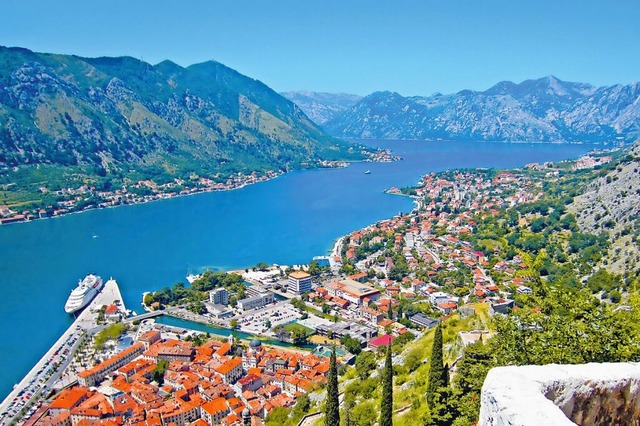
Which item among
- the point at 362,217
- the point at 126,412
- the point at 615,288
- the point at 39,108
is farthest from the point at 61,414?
the point at 39,108

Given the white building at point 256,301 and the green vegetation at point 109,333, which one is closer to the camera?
the green vegetation at point 109,333

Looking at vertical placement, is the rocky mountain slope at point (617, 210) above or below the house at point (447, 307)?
above

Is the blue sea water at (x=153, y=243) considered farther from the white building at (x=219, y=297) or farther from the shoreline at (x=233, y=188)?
the white building at (x=219, y=297)

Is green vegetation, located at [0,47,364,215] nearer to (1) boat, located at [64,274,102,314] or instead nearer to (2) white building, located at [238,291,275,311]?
(1) boat, located at [64,274,102,314]

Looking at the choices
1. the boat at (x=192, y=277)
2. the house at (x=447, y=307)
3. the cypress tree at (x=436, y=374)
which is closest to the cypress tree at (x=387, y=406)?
the cypress tree at (x=436, y=374)

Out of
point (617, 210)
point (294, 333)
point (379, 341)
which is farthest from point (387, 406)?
point (617, 210)
